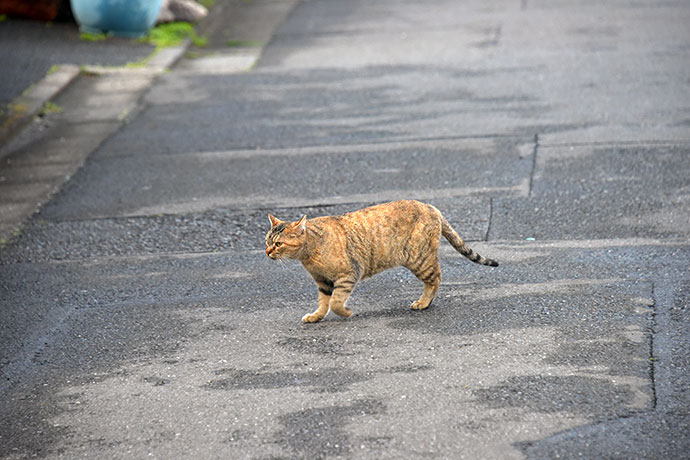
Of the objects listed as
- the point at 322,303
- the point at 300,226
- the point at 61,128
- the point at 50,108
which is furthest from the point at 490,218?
the point at 50,108

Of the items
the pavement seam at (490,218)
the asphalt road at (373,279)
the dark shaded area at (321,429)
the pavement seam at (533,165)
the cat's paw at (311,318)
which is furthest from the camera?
the pavement seam at (533,165)

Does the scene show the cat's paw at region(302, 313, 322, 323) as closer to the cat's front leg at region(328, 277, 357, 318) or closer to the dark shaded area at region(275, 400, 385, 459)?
the cat's front leg at region(328, 277, 357, 318)

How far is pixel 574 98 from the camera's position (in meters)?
11.4

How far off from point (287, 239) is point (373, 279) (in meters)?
1.28

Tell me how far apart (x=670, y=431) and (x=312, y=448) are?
1.85m

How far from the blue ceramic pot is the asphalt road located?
241 cm

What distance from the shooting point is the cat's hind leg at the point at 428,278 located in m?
6.14

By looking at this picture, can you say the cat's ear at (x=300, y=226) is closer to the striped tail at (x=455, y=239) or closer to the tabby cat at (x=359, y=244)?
the tabby cat at (x=359, y=244)

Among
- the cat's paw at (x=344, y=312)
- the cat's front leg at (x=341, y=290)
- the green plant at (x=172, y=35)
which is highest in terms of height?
the cat's front leg at (x=341, y=290)

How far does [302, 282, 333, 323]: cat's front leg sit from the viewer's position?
6.22 metres

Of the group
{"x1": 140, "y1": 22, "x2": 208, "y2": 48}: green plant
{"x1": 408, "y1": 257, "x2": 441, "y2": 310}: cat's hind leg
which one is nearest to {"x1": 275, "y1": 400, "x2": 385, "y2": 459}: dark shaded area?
{"x1": 408, "y1": 257, "x2": 441, "y2": 310}: cat's hind leg

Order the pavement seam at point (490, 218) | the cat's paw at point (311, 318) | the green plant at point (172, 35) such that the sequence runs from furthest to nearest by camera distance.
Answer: the green plant at point (172, 35) → the pavement seam at point (490, 218) → the cat's paw at point (311, 318)

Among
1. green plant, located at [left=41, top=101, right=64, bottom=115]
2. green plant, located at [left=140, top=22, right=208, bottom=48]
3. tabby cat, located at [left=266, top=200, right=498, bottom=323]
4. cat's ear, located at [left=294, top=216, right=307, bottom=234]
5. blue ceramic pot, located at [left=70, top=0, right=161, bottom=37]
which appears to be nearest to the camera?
cat's ear, located at [left=294, top=216, right=307, bottom=234]

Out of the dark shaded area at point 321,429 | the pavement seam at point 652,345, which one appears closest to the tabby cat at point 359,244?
the dark shaded area at point 321,429
